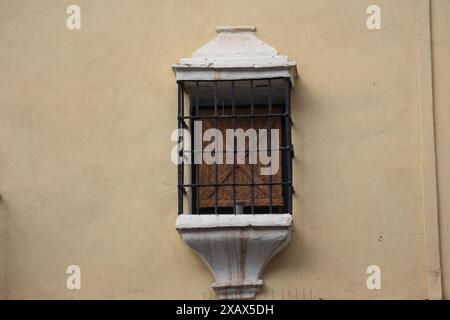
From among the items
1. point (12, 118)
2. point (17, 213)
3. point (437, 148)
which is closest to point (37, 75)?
point (12, 118)

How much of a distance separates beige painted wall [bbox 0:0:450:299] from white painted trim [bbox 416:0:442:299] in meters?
0.06

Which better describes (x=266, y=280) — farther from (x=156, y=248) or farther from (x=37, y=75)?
(x=37, y=75)

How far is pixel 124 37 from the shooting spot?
1134cm

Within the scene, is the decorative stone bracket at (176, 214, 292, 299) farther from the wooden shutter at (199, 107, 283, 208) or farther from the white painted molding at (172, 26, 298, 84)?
the white painted molding at (172, 26, 298, 84)

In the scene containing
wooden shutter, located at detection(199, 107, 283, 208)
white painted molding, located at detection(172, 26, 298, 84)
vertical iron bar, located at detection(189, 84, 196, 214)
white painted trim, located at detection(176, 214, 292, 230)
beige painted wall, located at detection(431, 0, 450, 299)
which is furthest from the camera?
wooden shutter, located at detection(199, 107, 283, 208)

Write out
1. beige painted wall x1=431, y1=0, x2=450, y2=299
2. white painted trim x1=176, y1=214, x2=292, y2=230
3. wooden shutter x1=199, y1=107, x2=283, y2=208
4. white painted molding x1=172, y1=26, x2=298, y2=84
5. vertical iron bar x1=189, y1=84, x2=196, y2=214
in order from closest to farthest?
white painted trim x1=176, y1=214, x2=292, y2=230, beige painted wall x1=431, y1=0, x2=450, y2=299, white painted molding x1=172, y1=26, x2=298, y2=84, vertical iron bar x1=189, y1=84, x2=196, y2=214, wooden shutter x1=199, y1=107, x2=283, y2=208

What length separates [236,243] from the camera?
10742mm

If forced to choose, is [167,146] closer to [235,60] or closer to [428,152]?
[235,60]

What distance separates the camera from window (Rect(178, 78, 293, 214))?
11.0m

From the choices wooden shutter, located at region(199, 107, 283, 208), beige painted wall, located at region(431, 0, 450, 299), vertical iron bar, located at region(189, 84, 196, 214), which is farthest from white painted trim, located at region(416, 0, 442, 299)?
vertical iron bar, located at region(189, 84, 196, 214)

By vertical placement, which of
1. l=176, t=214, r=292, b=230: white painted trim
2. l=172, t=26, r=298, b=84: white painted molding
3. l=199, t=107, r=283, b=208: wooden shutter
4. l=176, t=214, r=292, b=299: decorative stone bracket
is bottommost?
l=176, t=214, r=292, b=299: decorative stone bracket

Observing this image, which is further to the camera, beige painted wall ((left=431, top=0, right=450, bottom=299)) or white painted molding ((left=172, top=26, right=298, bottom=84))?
white painted molding ((left=172, top=26, right=298, bottom=84))
